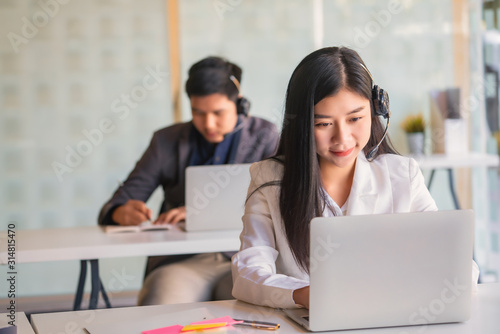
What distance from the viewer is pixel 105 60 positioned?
4.13 metres

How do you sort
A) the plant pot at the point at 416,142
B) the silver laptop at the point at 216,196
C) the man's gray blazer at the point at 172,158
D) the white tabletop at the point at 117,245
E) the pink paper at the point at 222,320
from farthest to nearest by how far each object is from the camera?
the plant pot at the point at 416,142 → the man's gray blazer at the point at 172,158 → the silver laptop at the point at 216,196 → the white tabletop at the point at 117,245 → the pink paper at the point at 222,320

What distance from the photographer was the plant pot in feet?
14.0

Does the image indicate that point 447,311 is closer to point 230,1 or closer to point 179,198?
point 179,198

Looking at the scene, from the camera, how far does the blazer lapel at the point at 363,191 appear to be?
5.56ft

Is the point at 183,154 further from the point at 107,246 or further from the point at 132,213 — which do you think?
the point at 107,246

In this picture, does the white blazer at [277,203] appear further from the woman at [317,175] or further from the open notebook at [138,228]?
Answer: the open notebook at [138,228]

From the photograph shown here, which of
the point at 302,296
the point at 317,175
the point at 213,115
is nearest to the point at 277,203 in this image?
the point at 317,175

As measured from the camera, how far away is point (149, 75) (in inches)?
164

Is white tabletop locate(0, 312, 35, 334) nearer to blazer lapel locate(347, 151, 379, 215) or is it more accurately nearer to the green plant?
blazer lapel locate(347, 151, 379, 215)

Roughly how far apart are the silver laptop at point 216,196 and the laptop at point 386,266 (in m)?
1.16

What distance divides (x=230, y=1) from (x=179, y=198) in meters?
1.80

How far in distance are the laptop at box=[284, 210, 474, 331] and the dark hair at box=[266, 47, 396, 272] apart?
1.28 ft

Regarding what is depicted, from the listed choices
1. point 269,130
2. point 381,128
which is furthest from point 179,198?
point 381,128

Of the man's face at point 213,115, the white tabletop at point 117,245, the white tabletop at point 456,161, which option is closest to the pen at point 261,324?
the white tabletop at point 117,245
